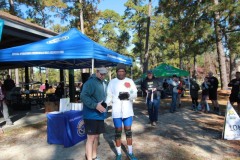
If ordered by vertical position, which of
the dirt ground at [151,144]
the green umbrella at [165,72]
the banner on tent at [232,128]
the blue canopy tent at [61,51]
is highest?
the blue canopy tent at [61,51]

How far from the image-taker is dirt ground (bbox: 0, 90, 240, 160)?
5.02 meters

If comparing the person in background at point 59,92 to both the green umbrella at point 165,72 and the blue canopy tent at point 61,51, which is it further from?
the green umbrella at point 165,72

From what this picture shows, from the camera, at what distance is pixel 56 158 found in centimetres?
491

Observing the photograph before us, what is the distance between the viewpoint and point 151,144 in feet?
18.8

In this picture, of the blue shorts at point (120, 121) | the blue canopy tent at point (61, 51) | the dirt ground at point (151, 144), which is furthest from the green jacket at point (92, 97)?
the blue canopy tent at point (61, 51)

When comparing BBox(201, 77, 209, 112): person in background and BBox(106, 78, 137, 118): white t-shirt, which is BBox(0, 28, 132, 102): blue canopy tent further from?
BBox(201, 77, 209, 112): person in background

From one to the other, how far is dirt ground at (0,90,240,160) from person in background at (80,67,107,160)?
91 cm

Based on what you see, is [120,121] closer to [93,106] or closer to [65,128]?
[93,106]

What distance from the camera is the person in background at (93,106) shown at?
4.04m

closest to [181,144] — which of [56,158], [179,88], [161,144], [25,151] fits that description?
[161,144]

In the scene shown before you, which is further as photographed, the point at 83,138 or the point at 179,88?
the point at 179,88

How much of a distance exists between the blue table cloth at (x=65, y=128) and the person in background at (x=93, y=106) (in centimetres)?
145

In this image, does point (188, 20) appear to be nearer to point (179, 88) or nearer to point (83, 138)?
point (179, 88)

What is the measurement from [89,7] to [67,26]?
189 inches
